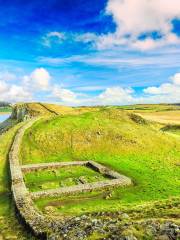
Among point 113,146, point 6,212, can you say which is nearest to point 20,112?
point 113,146

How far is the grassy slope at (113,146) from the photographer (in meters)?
39.7

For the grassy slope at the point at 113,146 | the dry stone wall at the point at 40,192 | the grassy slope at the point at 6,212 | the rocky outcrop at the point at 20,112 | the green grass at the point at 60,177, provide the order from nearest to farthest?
the dry stone wall at the point at 40,192 < the grassy slope at the point at 6,212 < the green grass at the point at 60,177 < the grassy slope at the point at 113,146 < the rocky outcrop at the point at 20,112

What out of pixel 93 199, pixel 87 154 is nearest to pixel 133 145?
pixel 87 154

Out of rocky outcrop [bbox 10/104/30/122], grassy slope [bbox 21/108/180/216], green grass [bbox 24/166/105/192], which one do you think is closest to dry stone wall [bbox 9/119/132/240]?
green grass [bbox 24/166/105/192]

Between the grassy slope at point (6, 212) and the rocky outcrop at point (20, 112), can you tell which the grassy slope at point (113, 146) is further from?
the rocky outcrop at point (20, 112)

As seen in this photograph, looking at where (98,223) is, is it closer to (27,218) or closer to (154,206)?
(27,218)

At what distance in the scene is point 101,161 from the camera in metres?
45.9

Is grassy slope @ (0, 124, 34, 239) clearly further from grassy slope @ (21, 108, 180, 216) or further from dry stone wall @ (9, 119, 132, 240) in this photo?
grassy slope @ (21, 108, 180, 216)

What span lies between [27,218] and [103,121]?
37.6 m

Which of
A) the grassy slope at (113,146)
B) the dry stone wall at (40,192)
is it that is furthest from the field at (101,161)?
the dry stone wall at (40,192)

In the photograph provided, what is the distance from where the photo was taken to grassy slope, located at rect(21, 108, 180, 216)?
39653mm

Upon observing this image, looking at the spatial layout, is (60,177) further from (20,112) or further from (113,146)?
(20,112)

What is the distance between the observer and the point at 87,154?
48.8m

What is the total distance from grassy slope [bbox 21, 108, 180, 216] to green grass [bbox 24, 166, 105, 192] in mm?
3937
